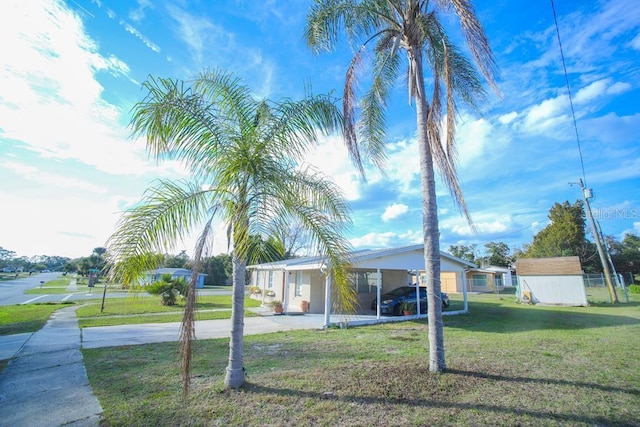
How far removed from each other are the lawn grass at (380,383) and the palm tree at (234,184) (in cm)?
83

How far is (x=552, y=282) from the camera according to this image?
19.7m

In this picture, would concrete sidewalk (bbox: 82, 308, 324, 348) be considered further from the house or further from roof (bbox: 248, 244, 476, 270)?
roof (bbox: 248, 244, 476, 270)

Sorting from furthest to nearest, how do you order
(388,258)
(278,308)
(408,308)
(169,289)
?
(169,289) → (278,308) → (408,308) → (388,258)

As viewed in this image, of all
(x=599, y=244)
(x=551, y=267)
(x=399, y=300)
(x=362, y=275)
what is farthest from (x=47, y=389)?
(x=599, y=244)

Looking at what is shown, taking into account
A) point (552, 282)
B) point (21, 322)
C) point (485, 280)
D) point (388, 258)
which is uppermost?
point (388, 258)

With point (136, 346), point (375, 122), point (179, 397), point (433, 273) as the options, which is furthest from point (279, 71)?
point (136, 346)

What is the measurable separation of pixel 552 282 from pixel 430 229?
1934cm

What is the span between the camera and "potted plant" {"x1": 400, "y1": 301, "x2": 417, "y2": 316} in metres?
14.4

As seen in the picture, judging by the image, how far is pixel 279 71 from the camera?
7.15 meters

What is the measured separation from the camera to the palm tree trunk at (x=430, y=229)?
578cm

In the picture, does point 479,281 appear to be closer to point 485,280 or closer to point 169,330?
point 485,280

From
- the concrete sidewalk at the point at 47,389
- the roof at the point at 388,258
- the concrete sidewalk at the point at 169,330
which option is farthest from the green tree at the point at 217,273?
the concrete sidewalk at the point at 47,389

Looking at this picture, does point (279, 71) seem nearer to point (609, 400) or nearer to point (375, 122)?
point (375, 122)

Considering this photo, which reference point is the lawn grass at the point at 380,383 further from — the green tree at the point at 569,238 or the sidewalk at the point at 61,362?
the green tree at the point at 569,238
